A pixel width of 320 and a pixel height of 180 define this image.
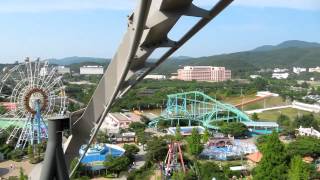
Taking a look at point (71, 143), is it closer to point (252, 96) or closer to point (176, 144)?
point (176, 144)

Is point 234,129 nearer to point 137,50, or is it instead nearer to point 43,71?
point 43,71

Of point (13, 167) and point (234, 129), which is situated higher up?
point (234, 129)

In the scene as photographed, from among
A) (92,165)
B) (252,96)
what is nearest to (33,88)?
(92,165)

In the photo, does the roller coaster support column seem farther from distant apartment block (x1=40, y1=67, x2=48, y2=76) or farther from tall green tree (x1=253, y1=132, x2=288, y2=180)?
distant apartment block (x1=40, y1=67, x2=48, y2=76)

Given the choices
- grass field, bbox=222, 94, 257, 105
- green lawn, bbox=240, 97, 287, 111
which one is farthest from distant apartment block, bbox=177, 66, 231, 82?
green lawn, bbox=240, 97, 287, 111

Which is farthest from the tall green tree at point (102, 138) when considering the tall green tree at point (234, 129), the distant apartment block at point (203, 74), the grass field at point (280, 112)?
the distant apartment block at point (203, 74)

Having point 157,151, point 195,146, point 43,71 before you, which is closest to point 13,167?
point 43,71
